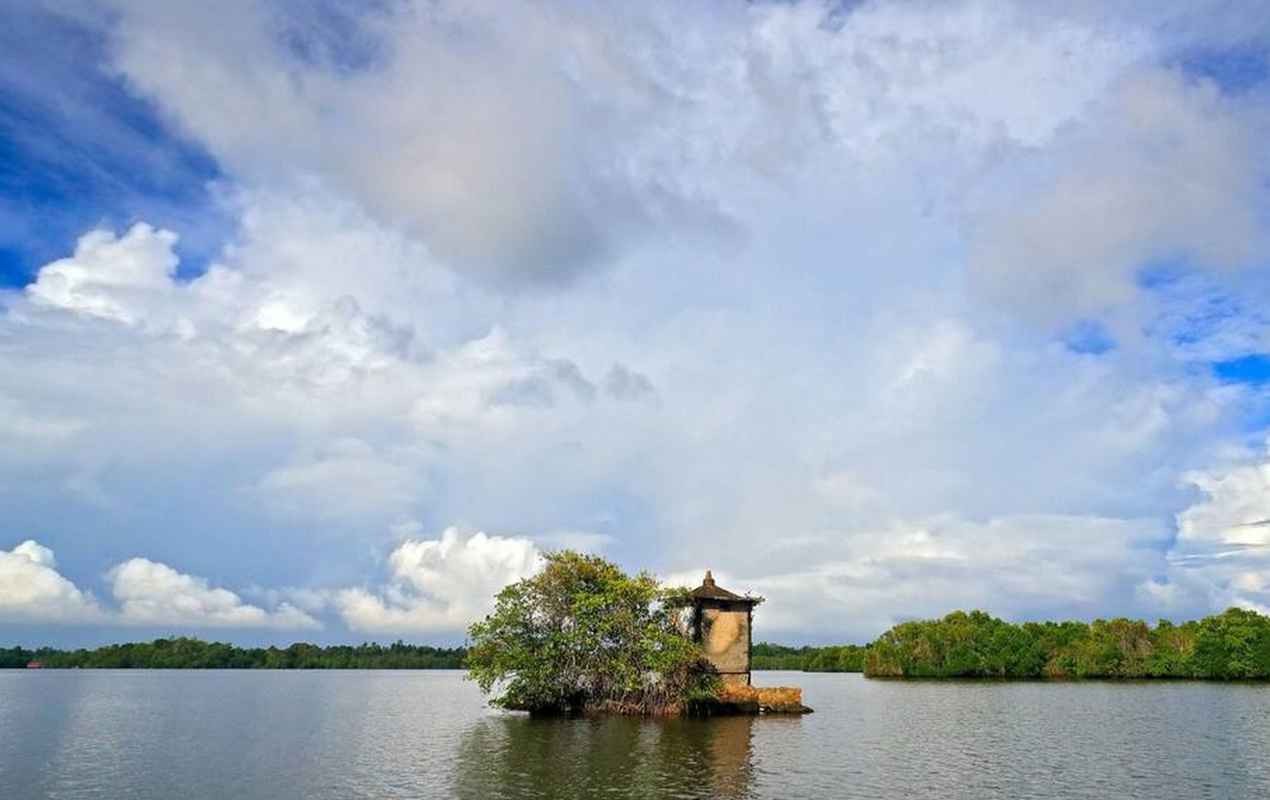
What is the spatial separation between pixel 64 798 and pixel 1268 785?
40001 millimetres

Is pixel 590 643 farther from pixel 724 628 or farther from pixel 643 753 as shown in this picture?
pixel 643 753

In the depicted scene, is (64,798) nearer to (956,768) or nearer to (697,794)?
(697,794)

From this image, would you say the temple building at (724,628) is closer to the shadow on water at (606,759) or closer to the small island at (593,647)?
the small island at (593,647)

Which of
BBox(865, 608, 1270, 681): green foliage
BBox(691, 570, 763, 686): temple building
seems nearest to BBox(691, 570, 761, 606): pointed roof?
BBox(691, 570, 763, 686): temple building

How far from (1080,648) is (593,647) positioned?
321 ft

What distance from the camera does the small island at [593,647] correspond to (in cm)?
5444

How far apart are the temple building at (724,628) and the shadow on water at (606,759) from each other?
5329 mm

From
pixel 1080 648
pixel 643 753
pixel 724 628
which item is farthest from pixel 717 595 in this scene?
pixel 1080 648

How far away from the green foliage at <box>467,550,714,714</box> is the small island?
0.06m

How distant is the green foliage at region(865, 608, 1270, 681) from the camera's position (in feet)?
377

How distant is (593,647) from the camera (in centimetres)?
5472

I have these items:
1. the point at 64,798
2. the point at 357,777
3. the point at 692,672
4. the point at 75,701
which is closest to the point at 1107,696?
the point at 692,672

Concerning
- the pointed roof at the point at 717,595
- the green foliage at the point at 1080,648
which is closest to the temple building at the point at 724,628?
the pointed roof at the point at 717,595

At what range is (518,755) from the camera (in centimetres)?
3922
